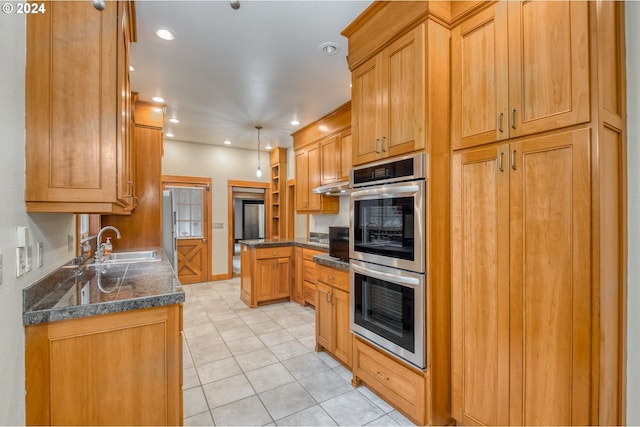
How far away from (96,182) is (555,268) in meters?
2.22

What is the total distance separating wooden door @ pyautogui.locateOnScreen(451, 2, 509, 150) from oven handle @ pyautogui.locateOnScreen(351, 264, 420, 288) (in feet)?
2.82

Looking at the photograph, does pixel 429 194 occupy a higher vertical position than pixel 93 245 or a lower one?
higher

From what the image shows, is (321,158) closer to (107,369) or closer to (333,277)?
(333,277)

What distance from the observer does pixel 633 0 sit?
4.63 ft

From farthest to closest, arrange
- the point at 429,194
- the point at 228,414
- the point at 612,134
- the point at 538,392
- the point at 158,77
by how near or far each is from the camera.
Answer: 1. the point at 158,77
2. the point at 228,414
3. the point at 429,194
4. the point at 538,392
5. the point at 612,134

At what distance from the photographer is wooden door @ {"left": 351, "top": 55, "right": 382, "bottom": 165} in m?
2.15

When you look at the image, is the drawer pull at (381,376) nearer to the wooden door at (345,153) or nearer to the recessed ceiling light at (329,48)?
the wooden door at (345,153)

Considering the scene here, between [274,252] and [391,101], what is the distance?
121 inches

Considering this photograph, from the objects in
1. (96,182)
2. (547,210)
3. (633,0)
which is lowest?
(547,210)

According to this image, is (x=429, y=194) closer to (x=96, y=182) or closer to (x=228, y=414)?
(x=96, y=182)

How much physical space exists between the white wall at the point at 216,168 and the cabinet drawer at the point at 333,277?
151 inches

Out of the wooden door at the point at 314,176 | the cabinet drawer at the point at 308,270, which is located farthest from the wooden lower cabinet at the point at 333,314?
the wooden door at the point at 314,176

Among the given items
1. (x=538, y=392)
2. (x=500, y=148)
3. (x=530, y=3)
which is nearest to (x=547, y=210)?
(x=500, y=148)

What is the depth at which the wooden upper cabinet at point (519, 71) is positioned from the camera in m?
1.32
